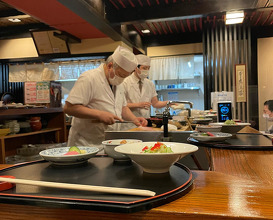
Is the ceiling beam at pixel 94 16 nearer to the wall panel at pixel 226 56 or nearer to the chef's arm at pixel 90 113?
the chef's arm at pixel 90 113

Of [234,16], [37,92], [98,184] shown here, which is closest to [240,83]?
[234,16]

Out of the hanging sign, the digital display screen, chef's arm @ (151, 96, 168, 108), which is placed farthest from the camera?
the hanging sign

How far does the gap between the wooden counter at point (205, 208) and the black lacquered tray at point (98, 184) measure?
1.1 inches

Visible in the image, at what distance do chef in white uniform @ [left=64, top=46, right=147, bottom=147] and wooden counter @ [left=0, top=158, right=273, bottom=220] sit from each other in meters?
1.51

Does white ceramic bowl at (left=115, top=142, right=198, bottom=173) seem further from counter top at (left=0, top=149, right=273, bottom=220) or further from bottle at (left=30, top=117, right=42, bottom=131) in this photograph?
bottle at (left=30, top=117, right=42, bottom=131)

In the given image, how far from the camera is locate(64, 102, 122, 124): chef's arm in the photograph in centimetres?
213

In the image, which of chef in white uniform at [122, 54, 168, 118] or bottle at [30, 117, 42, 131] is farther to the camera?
chef in white uniform at [122, 54, 168, 118]

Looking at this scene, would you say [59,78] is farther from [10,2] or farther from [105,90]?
[105,90]

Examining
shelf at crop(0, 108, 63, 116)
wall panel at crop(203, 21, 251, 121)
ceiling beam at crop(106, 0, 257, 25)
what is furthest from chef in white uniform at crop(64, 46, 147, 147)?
wall panel at crop(203, 21, 251, 121)

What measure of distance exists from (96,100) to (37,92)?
14.1 feet

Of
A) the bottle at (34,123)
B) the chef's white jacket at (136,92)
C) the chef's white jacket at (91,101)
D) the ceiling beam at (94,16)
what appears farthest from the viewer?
the chef's white jacket at (136,92)

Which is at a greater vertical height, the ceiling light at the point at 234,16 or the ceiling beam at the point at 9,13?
the ceiling beam at the point at 9,13

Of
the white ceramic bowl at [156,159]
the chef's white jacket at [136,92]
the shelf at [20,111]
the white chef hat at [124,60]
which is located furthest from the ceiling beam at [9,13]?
the white ceramic bowl at [156,159]

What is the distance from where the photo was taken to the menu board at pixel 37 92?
20.1 feet
